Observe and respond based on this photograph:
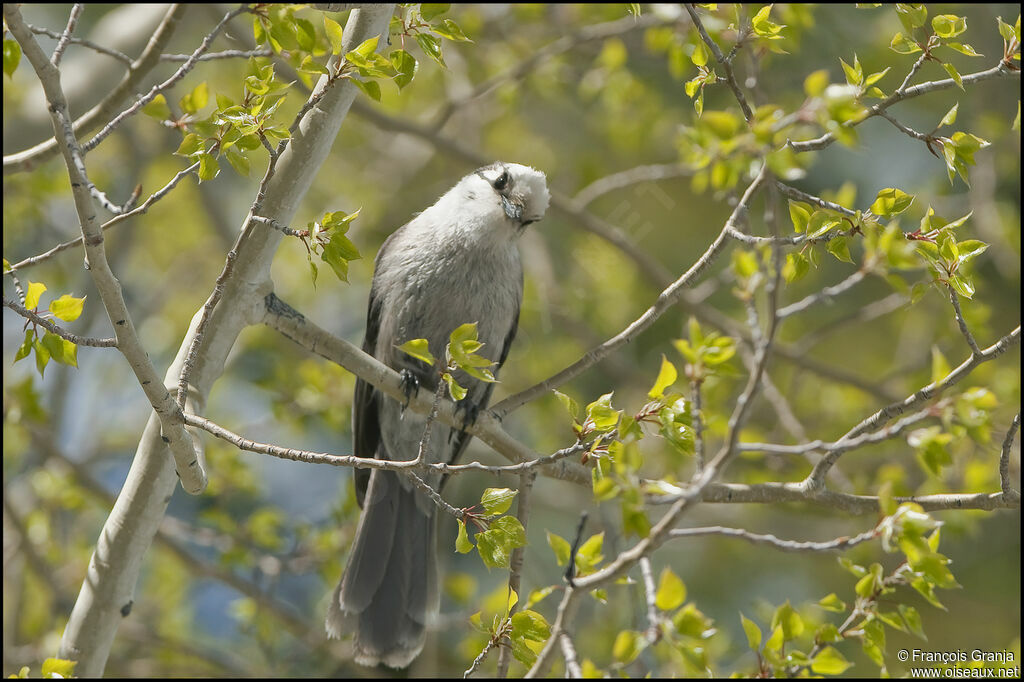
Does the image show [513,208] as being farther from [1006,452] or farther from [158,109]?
[1006,452]

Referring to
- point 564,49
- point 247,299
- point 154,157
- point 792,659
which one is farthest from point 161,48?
point 154,157

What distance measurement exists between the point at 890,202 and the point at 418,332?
7.19ft

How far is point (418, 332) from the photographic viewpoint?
3.99m

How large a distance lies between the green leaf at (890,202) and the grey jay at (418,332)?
5.82ft

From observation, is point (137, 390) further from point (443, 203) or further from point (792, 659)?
point (792, 659)

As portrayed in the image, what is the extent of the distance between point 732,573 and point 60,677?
626cm

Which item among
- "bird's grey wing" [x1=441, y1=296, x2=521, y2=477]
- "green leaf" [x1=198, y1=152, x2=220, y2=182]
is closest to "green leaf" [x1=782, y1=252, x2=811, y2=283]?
"green leaf" [x1=198, y1=152, x2=220, y2=182]

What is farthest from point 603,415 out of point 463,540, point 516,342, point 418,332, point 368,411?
point 516,342

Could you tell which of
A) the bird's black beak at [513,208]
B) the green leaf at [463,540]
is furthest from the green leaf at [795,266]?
the bird's black beak at [513,208]

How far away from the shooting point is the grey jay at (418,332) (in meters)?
3.83

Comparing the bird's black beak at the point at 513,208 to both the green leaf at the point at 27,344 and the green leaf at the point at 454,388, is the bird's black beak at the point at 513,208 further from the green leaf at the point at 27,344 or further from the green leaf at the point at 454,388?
the green leaf at the point at 27,344

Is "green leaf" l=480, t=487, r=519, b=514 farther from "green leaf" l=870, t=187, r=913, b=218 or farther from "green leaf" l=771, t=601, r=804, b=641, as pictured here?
"green leaf" l=870, t=187, r=913, b=218

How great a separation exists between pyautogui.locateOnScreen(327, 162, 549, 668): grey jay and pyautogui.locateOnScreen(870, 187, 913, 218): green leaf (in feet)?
5.82

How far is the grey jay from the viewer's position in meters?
3.83
